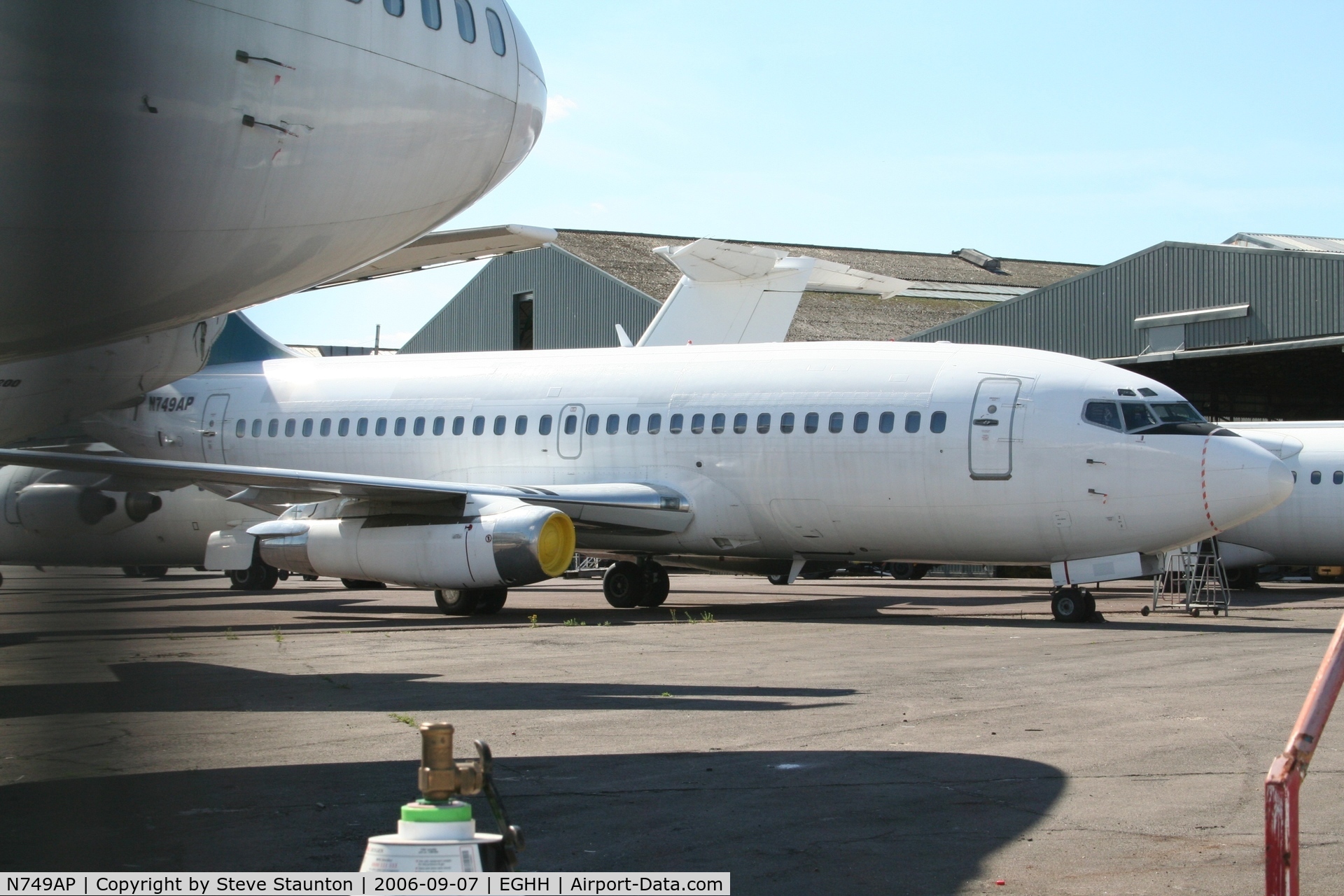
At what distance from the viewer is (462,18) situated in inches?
337

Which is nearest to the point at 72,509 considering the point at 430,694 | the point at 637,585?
the point at 430,694

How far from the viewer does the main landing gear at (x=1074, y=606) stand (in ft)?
56.4

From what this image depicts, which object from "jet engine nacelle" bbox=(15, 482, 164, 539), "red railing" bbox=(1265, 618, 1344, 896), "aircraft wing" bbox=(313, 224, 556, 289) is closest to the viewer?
"red railing" bbox=(1265, 618, 1344, 896)

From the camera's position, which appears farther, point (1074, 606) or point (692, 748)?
point (1074, 606)

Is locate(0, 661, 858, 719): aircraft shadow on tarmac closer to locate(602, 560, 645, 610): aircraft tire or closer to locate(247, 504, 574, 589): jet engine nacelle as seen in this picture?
locate(247, 504, 574, 589): jet engine nacelle

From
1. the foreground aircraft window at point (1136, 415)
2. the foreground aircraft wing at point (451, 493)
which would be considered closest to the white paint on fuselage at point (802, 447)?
the foreground aircraft window at point (1136, 415)

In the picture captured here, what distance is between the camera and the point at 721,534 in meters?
19.0

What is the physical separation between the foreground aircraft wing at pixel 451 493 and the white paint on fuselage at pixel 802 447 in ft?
1.05

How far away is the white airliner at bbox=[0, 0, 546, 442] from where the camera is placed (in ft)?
11.0

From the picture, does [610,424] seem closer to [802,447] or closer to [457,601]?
[802,447]

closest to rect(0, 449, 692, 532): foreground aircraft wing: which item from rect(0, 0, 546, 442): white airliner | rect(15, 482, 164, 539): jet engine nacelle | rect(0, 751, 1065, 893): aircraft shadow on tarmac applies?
rect(15, 482, 164, 539): jet engine nacelle

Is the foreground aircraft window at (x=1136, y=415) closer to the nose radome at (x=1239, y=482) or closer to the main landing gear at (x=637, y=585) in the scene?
the nose radome at (x=1239, y=482)

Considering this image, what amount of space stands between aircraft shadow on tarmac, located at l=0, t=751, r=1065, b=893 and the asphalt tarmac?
0.08ft

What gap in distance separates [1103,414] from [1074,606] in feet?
8.40
